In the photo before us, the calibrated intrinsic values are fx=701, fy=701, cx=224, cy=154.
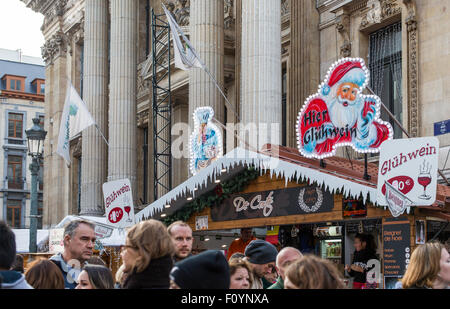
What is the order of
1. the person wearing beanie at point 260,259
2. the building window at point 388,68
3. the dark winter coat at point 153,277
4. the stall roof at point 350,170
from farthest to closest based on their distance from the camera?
the building window at point 388,68
the stall roof at point 350,170
the person wearing beanie at point 260,259
the dark winter coat at point 153,277

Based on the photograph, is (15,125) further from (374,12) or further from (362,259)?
(362,259)

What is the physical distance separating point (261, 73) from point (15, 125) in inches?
1906

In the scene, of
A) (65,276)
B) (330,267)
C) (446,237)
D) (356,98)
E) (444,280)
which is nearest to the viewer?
Answer: (330,267)

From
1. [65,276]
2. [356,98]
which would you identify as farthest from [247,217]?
[65,276]

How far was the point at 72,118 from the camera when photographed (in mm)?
20812

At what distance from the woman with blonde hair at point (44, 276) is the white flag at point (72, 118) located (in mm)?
15084

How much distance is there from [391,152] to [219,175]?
4.77 meters

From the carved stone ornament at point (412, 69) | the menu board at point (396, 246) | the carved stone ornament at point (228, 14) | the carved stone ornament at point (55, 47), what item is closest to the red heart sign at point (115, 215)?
the menu board at point (396, 246)

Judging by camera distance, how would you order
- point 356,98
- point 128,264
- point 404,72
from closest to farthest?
1. point 128,264
2. point 356,98
3. point 404,72

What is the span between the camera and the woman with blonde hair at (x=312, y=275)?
372 cm

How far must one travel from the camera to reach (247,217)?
532 inches

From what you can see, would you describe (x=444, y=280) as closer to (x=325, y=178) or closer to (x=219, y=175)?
(x=325, y=178)

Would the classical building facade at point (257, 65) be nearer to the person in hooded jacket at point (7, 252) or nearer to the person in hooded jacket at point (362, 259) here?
the person in hooded jacket at point (362, 259)
